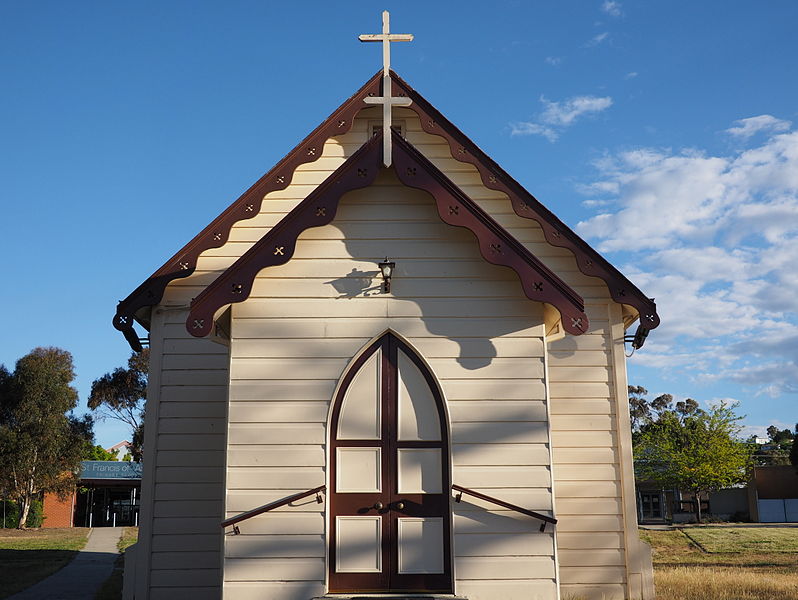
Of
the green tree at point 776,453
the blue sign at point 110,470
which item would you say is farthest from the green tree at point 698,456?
the blue sign at point 110,470

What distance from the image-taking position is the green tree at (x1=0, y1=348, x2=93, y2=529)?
44688mm

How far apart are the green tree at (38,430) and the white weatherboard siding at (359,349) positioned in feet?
133

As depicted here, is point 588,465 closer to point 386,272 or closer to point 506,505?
point 506,505

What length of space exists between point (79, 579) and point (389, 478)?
10.9m

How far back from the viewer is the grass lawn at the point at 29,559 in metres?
16.8

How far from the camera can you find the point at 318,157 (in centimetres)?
1293

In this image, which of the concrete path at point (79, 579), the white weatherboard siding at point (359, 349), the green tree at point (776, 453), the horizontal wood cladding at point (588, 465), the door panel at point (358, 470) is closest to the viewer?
the white weatherboard siding at point (359, 349)

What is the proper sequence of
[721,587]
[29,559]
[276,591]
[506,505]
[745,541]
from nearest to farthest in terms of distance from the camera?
[276,591]
[506,505]
[721,587]
[29,559]
[745,541]

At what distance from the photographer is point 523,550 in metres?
9.08

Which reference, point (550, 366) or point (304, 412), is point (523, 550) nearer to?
point (304, 412)

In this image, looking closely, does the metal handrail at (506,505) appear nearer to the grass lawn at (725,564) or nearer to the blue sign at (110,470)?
the grass lawn at (725,564)

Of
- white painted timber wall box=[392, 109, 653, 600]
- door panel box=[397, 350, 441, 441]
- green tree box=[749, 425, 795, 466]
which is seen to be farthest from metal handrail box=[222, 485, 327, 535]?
green tree box=[749, 425, 795, 466]

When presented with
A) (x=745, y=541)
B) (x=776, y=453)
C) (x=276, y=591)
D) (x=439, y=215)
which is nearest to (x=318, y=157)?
(x=439, y=215)

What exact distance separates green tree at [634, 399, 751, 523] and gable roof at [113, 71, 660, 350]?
36990 mm
